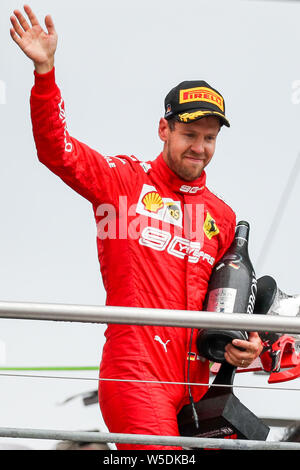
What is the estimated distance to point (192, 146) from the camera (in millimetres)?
1742

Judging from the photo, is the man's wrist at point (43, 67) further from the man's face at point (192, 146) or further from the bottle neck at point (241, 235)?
the bottle neck at point (241, 235)

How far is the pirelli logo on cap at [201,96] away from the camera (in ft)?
5.82

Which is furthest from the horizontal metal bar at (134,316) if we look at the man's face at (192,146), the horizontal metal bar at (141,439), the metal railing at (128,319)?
the man's face at (192,146)

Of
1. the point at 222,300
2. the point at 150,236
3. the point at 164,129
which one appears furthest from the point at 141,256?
the point at 164,129

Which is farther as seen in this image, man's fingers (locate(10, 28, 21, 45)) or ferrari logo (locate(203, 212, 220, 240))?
ferrari logo (locate(203, 212, 220, 240))

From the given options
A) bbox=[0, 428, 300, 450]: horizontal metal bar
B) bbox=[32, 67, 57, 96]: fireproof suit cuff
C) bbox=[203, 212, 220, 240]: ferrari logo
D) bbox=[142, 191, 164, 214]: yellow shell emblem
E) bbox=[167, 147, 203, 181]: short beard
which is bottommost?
bbox=[0, 428, 300, 450]: horizontal metal bar

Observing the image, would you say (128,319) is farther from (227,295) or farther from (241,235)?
(241,235)

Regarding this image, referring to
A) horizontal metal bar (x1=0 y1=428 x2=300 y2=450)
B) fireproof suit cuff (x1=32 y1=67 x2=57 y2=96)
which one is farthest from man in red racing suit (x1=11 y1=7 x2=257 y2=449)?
horizontal metal bar (x1=0 y1=428 x2=300 y2=450)

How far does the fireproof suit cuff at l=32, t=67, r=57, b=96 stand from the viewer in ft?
5.00

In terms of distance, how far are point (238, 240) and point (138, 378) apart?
421 mm

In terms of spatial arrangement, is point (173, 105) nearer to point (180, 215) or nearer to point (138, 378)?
point (180, 215)

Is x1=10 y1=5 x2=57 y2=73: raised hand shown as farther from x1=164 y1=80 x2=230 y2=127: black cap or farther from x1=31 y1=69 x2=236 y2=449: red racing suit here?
x1=164 y1=80 x2=230 y2=127: black cap

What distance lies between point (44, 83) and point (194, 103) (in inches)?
14.5
